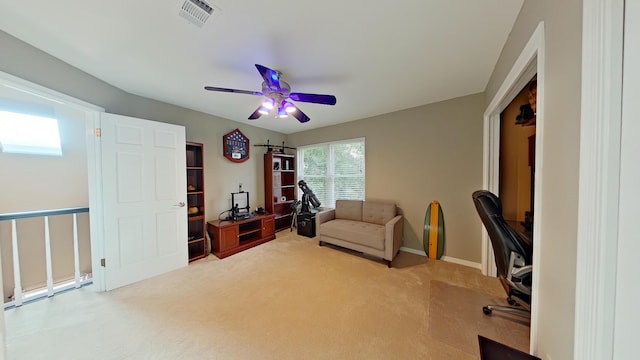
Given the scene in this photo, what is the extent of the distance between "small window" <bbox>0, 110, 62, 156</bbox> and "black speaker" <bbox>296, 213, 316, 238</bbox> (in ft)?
12.8

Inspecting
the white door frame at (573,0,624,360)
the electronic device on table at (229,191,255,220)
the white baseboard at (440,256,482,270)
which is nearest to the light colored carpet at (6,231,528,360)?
the white baseboard at (440,256,482,270)

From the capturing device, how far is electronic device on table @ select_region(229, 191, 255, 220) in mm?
3447

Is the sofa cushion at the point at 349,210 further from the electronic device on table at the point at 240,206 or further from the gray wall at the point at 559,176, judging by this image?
the gray wall at the point at 559,176

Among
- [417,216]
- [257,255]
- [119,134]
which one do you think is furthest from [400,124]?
[119,134]

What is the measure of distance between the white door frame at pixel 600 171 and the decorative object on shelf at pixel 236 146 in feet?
12.9

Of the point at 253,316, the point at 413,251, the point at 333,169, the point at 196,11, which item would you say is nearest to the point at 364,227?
the point at 413,251

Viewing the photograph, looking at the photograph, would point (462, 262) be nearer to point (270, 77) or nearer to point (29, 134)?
point (270, 77)

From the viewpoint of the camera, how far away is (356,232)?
9.52 ft

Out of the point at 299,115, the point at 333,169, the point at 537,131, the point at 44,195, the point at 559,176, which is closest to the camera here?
the point at 559,176

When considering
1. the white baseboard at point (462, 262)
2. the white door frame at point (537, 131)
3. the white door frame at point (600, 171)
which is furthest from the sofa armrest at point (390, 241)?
the white door frame at point (600, 171)

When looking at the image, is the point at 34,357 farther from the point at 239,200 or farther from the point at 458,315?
the point at 458,315

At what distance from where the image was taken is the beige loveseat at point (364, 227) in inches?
105

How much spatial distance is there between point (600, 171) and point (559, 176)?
0.29m

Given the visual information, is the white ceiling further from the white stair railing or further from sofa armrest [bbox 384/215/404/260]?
sofa armrest [bbox 384/215/404/260]
